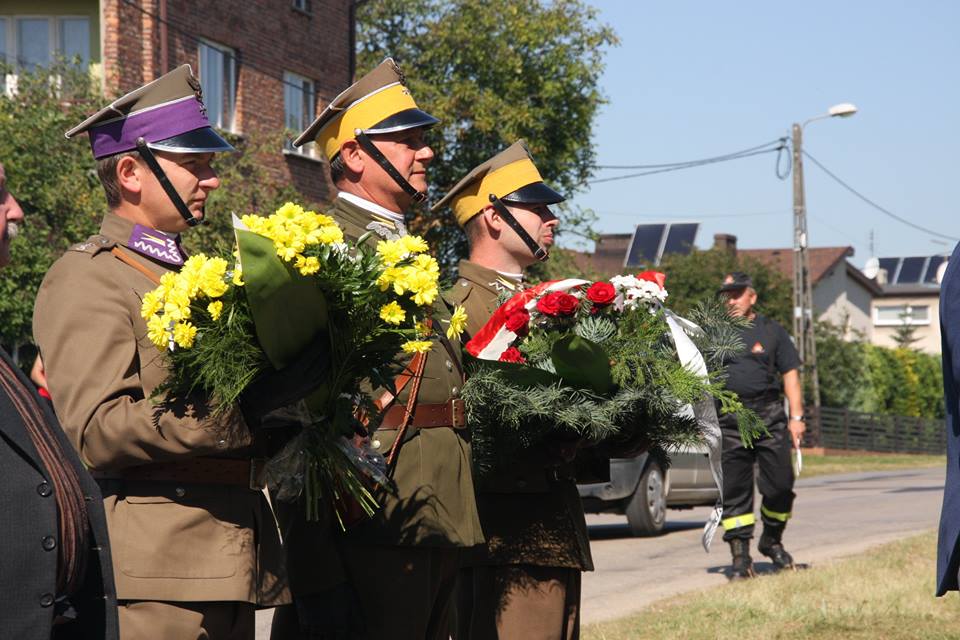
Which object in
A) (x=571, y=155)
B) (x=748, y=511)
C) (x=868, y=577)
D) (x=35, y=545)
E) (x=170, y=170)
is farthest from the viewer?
(x=571, y=155)

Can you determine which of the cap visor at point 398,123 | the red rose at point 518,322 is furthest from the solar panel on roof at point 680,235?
the cap visor at point 398,123

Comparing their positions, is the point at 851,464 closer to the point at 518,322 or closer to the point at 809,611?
the point at 809,611

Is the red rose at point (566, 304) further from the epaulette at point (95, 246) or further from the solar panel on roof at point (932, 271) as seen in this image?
the solar panel on roof at point (932, 271)

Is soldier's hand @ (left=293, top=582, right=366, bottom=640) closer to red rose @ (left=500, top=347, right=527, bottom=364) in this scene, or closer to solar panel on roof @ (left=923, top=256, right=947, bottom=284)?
red rose @ (left=500, top=347, right=527, bottom=364)

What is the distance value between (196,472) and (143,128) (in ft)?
3.19

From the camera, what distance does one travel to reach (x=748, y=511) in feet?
34.4

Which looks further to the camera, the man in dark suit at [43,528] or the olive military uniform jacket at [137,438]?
the olive military uniform jacket at [137,438]

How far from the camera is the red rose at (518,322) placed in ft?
15.2

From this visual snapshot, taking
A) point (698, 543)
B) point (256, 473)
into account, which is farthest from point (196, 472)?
point (698, 543)

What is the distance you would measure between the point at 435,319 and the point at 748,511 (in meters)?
6.60

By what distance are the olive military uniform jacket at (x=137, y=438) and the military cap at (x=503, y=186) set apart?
6.04 ft

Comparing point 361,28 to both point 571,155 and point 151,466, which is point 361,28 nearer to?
point 571,155

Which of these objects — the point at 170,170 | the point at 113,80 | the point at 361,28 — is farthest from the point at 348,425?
the point at 361,28

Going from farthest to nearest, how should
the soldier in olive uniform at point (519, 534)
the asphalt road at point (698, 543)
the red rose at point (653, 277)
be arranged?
the asphalt road at point (698, 543), the red rose at point (653, 277), the soldier in olive uniform at point (519, 534)
